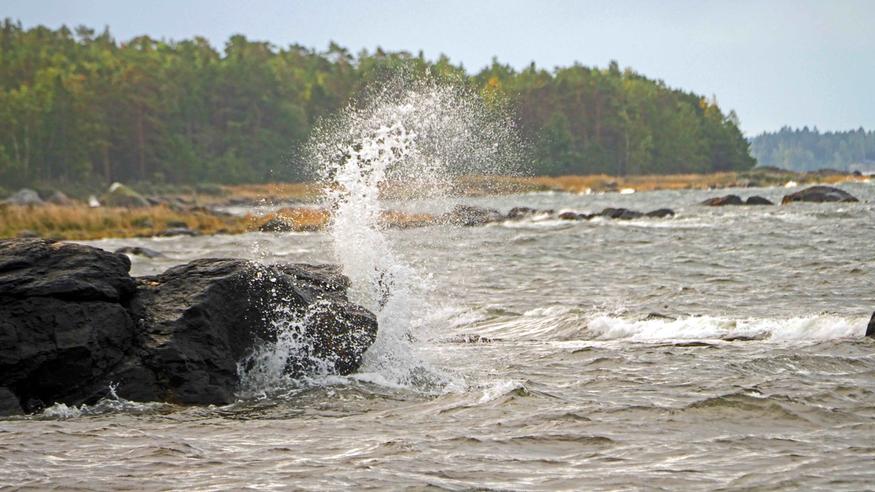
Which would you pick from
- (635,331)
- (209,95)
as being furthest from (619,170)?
(635,331)

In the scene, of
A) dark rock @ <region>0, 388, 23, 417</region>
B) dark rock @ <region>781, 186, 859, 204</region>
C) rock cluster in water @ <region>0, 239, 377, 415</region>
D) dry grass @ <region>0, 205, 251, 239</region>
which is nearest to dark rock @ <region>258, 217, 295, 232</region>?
dry grass @ <region>0, 205, 251, 239</region>

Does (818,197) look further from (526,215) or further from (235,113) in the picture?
(235,113)

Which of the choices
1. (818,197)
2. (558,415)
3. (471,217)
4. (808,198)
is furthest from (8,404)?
(818,197)

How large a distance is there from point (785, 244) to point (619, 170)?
125 m

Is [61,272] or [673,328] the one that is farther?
[673,328]

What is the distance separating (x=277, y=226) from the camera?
1827 inches

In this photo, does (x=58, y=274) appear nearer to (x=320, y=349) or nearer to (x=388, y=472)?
(x=320, y=349)

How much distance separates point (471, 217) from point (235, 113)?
250 ft

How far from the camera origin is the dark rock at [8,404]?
995cm

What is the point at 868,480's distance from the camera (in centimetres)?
726

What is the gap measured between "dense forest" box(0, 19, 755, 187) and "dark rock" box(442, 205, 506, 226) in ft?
31.7

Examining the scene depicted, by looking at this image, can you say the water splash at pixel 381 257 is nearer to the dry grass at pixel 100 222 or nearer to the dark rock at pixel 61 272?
the dark rock at pixel 61 272

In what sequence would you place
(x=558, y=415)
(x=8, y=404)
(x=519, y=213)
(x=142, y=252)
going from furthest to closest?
(x=519, y=213) < (x=142, y=252) < (x=8, y=404) < (x=558, y=415)

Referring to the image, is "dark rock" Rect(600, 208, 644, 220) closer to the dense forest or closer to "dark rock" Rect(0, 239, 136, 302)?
the dense forest
